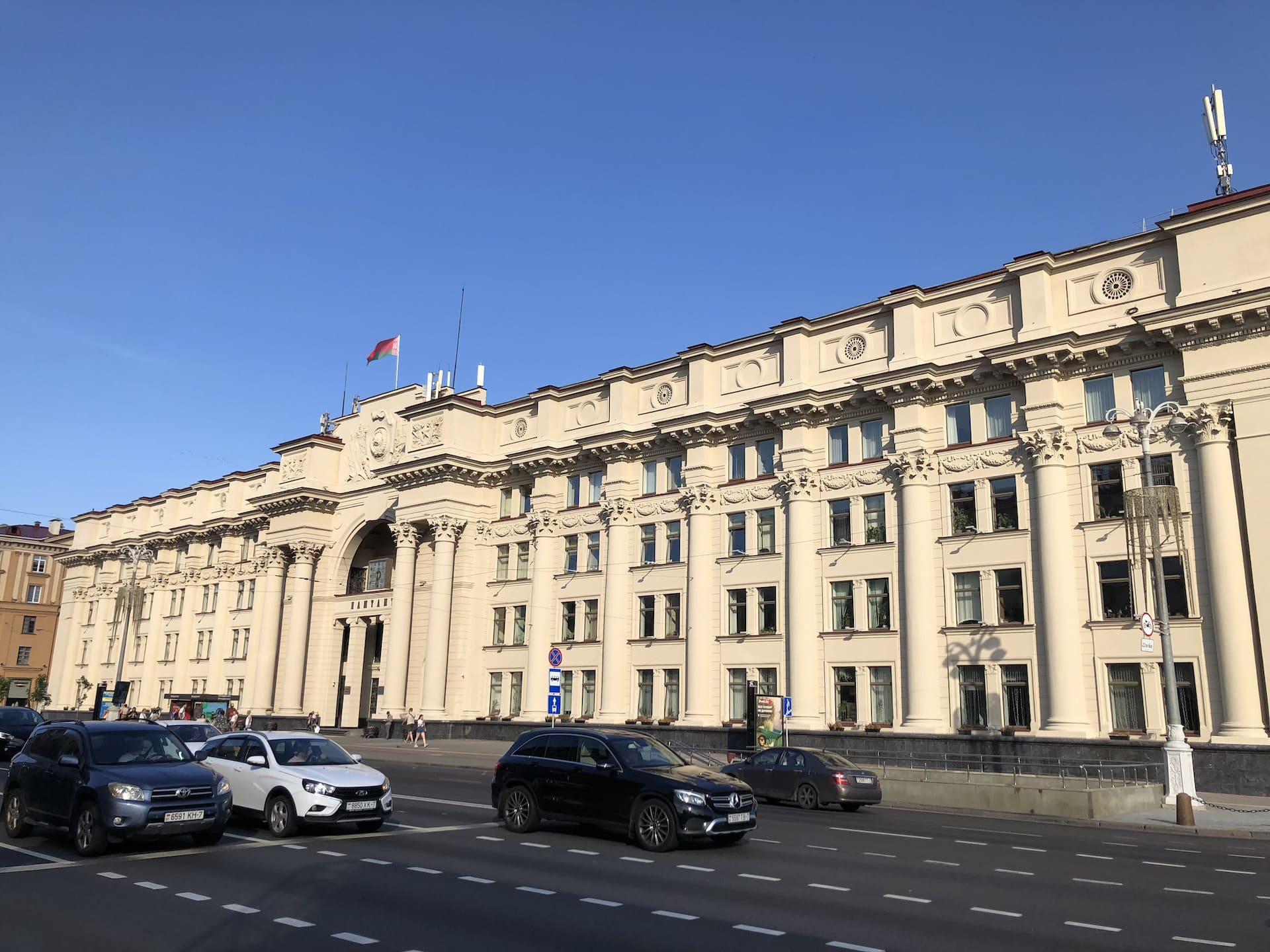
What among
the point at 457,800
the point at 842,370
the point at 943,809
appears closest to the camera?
the point at 457,800

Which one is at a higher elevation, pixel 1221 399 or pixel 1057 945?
pixel 1221 399

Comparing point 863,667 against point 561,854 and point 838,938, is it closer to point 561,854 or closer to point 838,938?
point 561,854

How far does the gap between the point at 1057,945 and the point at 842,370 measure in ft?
106

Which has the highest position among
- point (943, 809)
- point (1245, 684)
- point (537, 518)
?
point (537, 518)

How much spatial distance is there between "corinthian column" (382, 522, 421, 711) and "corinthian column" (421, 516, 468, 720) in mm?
760

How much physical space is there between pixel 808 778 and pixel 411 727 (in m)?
29.6

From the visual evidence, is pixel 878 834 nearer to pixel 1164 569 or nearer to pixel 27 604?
pixel 1164 569

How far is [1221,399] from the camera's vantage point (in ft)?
98.7

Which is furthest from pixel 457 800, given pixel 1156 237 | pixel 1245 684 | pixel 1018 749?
pixel 1156 237

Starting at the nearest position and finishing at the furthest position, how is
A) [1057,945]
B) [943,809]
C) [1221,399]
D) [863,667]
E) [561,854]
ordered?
[1057,945] → [561,854] → [943,809] → [1221,399] → [863,667]

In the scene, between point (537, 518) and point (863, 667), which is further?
point (537, 518)

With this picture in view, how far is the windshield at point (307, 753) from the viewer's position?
52.3 feet

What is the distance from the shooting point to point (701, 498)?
4231 cm

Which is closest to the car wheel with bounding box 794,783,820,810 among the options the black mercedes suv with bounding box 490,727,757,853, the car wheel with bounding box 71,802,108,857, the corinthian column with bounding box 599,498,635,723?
the black mercedes suv with bounding box 490,727,757,853
